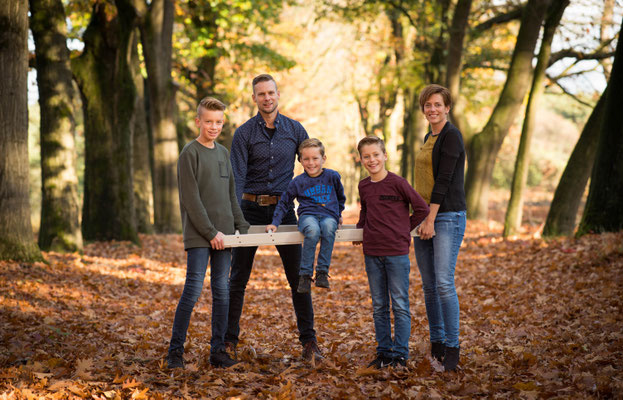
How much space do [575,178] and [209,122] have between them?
9.48 metres

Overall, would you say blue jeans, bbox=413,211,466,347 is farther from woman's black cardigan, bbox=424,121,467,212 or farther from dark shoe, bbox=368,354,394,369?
dark shoe, bbox=368,354,394,369

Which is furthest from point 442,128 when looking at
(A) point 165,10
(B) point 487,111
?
(B) point 487,111

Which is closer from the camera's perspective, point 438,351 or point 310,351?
point 438,351

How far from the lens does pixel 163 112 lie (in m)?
16.8

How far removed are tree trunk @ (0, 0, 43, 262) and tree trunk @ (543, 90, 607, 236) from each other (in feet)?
33.2

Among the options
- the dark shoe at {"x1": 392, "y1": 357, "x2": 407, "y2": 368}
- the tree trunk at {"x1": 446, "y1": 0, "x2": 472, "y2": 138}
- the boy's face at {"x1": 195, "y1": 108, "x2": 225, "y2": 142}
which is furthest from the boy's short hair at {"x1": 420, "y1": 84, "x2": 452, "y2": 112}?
the tree trunk at {"x1": 446, "y1": 0, "x2": 472, "y2": 138}

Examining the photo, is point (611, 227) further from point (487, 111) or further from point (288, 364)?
point (487, 111)

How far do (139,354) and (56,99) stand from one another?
24.0 feet

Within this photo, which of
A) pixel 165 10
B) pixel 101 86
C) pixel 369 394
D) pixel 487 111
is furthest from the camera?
pixel 487 111

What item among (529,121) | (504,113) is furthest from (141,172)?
(529,121)

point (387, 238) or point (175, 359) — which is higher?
point (387, 238)

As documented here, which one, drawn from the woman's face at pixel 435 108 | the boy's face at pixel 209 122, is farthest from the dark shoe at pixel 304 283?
the woman's face at pixel 435 108

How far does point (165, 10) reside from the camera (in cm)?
1680

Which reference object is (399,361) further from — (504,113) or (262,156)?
(504,113)
